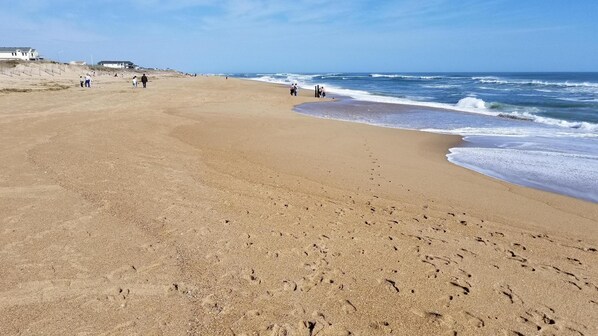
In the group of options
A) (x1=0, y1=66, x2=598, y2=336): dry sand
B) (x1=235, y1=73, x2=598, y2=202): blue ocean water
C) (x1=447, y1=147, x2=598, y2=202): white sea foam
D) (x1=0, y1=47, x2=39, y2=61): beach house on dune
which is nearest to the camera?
(x1=0, y1=66, x2=598, y2=336): dry sand

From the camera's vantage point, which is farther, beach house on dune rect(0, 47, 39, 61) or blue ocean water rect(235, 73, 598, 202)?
beach house on dune rect(0, 47, 39, 61)

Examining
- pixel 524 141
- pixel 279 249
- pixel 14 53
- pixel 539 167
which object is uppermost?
pixel 14 53

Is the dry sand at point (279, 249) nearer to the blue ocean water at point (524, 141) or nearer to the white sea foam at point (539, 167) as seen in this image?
the white sea foam at point (539, 167)

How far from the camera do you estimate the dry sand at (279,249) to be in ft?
12.0

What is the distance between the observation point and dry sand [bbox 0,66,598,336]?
3666 mm

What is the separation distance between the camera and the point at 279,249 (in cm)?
495

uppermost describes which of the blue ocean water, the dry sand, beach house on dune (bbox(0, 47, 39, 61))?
beach house on dune (bbox(0, 47, 39, 61))

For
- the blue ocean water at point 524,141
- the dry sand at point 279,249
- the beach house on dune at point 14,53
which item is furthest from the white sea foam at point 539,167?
the beach house on dune at point 14,53

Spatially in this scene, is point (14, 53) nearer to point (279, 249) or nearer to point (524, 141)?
point (524, 141)

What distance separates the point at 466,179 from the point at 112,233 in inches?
281

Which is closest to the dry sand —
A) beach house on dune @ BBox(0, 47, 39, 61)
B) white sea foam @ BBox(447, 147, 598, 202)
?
white sea foam @ BBox(447, 147, 598, 202)

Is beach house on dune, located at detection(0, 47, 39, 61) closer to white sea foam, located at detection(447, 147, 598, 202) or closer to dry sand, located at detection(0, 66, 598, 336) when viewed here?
dry sand, located at detection(0, 66, 598, 336)

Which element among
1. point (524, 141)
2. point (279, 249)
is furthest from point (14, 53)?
point (279, 249)

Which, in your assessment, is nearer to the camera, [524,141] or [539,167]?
[539,167]
